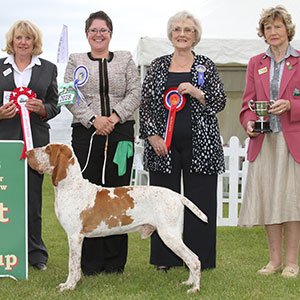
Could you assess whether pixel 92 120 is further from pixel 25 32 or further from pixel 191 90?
pixel 25 32

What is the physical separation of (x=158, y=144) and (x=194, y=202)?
2.01 ft

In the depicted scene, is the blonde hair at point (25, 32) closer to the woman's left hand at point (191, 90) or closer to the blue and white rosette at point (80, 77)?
the blue and white rosette at point (80, 77)

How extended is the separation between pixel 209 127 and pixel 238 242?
2383 millimetres

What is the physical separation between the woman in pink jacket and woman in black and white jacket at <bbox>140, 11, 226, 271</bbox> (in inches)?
12.4

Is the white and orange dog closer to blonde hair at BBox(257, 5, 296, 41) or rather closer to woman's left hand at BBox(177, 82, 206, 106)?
woman's left hand at BBox(177, 82, 206, 106)

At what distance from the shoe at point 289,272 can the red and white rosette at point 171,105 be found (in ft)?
4.84

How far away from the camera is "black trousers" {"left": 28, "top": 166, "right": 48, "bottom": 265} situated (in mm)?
4453

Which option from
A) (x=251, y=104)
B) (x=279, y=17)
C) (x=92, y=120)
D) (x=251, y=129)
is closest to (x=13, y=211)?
(x=92, y=120)

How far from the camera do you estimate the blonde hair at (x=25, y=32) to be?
4180mm

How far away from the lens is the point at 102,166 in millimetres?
4145

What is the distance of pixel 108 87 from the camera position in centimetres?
402

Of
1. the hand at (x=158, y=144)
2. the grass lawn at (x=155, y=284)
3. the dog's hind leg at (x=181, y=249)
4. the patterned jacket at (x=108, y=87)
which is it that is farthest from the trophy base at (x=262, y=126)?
the grass lawn at (x=155, y=284)

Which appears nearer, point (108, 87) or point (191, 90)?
point (191, 90)

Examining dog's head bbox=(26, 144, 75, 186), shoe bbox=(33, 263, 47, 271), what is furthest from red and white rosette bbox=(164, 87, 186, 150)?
shoe bbox=(33, 263, 47, 271)
